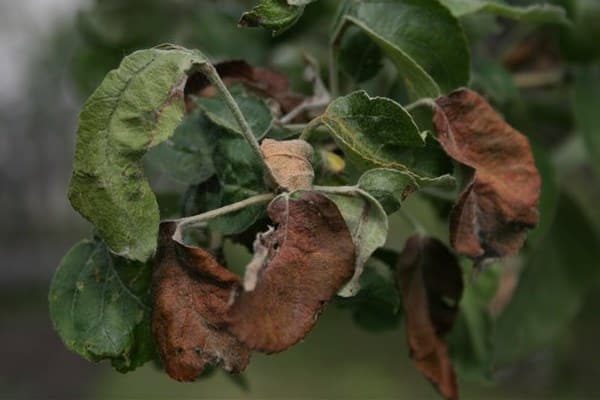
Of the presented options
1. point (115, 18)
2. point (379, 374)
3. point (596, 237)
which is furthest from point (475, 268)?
point (379, 374)

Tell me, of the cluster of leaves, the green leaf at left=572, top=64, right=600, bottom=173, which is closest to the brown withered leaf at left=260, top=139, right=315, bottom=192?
the cluster of leaves

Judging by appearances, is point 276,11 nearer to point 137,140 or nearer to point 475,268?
point 137,140

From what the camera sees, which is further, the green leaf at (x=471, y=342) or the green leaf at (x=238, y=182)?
the green leaf at (x=471, y=342)

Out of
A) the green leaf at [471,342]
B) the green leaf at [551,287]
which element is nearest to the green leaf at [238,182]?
the green leaf at [471,342]

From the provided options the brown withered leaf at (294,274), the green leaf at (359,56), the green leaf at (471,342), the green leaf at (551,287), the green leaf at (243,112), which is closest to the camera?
the brown withered leaf at (294,274)

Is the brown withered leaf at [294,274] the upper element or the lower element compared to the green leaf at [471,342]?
upper

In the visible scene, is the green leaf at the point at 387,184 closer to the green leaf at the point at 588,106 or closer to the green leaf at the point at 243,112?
the green leaf at the point at 243,112

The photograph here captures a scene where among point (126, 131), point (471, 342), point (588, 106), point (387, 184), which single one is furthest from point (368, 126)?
point (588, 106)

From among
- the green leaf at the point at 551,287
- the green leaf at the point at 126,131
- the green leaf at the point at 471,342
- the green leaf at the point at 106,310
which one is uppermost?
the green leaf at the point at 126,131
